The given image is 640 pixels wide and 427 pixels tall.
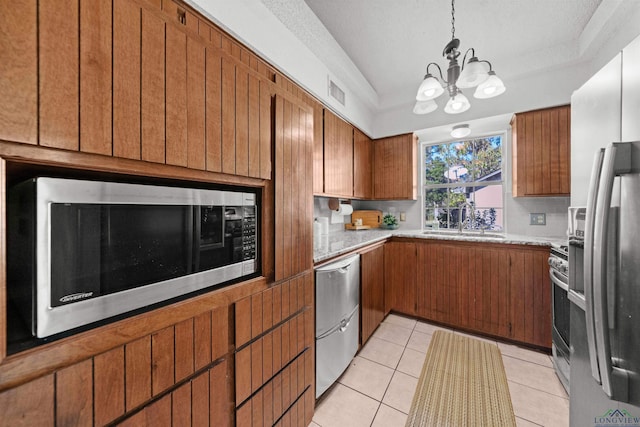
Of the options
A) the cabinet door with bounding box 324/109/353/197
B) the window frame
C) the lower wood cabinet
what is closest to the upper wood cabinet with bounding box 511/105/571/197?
the window frame

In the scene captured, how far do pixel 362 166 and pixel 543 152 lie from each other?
1845 millimetres

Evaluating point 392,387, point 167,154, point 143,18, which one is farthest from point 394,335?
point 143,18

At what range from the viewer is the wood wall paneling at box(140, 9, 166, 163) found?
76 centimetres

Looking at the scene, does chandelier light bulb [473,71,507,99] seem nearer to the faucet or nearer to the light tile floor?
the faucet

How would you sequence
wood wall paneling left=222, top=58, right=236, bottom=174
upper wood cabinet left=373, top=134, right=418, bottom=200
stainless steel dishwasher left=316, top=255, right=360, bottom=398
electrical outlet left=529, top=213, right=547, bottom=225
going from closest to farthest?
wood wall paneling left=222, top=58, right=236, bottom=174 < stainless steel dishwasher left=316, top=255, right=360, bottom=398 < electrical outlet left=529, top=213, right=547, bottom=225 < upper wood cabinet left=373, top=134, right=418, bottom=200

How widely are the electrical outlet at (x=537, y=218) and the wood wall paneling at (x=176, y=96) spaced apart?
3500 millimetres

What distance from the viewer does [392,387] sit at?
5.62 ft

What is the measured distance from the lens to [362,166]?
305 centimetres

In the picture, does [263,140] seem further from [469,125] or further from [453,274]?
[469,125]

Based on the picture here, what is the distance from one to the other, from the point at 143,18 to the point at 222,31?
0.46m

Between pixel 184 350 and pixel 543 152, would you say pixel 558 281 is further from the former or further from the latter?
pixel 184 350

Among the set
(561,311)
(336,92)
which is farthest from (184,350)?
(561,311)

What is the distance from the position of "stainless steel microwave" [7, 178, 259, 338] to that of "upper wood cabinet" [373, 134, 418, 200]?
8.53 ft

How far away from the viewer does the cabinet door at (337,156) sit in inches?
89.2
